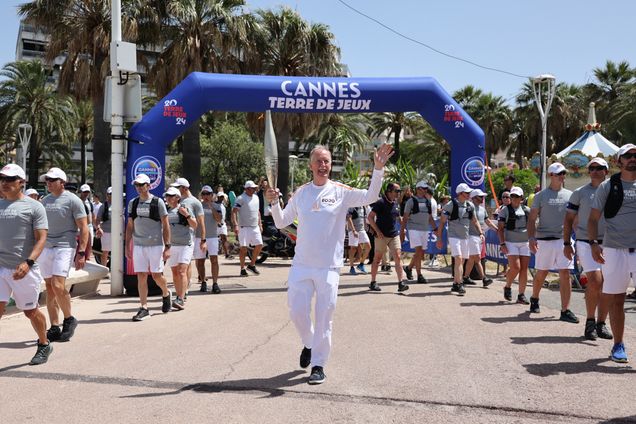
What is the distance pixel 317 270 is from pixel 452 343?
7.94 feet

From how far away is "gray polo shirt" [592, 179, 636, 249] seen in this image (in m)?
6.09

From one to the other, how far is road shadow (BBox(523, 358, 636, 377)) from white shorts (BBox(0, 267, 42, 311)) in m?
4.91

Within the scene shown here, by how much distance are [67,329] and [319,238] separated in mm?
3735

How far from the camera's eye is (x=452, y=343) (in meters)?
7.10

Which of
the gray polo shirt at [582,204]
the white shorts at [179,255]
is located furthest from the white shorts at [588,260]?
the white shorts at [179,255]

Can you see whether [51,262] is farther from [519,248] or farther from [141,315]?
[519,248]

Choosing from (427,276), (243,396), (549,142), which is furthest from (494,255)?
(549,142)

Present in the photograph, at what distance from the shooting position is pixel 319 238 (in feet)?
Answer: 18.0

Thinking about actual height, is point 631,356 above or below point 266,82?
below

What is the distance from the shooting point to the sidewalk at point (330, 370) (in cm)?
468

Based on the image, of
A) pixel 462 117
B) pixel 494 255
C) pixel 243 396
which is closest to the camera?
pixel 243 396

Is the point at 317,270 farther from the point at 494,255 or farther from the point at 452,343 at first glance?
Result: the point at 494,255

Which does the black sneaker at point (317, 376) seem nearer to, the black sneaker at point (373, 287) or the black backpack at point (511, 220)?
the black backpack at point (511, 220)

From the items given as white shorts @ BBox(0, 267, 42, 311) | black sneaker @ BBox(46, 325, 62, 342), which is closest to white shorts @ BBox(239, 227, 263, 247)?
black sneaker @ BBox(46, 325, 62, 342)
